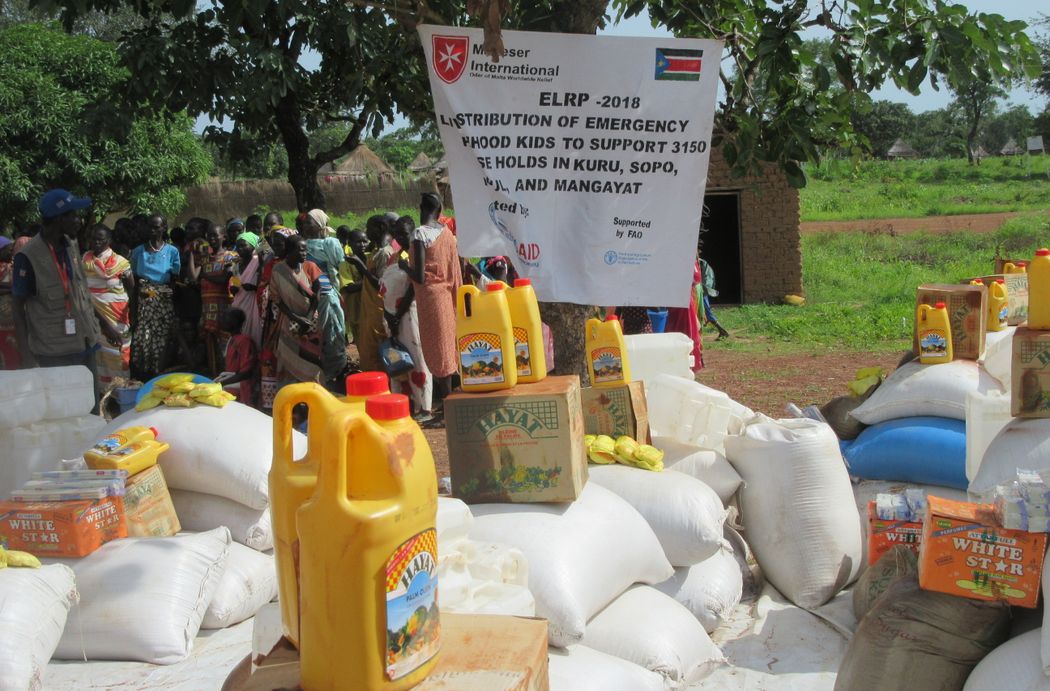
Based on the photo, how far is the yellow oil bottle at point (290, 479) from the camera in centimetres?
165

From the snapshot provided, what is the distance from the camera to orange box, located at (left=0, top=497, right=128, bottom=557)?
2.85 metres

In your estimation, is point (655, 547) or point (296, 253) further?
point (296, 253)

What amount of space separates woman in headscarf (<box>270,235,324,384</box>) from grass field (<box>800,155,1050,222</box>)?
1653cm

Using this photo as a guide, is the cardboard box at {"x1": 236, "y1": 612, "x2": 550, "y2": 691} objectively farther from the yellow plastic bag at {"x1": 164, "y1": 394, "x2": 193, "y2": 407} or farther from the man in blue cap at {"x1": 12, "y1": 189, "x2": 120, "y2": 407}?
the man in blue cap at {"x1": 12, "y1": 189, "x2": 120, "y2": 407}

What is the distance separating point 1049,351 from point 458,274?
388cm

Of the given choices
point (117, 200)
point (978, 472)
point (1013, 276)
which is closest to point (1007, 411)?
point (978, 472)

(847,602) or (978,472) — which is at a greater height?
(978,472)

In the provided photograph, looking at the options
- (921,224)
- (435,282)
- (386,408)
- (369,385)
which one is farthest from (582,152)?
(921,224)

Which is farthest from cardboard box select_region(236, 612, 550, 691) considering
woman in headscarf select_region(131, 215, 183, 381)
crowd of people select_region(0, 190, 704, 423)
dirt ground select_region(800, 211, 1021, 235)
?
dirt ground select_region(800, 211, 1021, 235)

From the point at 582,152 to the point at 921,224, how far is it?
17.4 meters

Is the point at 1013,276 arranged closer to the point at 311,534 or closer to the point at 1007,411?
the point at 1007,411

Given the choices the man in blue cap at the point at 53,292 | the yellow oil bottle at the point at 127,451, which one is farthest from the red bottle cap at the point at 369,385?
the man in blue cap at the point at 53,292

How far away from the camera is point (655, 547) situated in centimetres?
322

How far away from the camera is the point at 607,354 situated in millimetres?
3953
